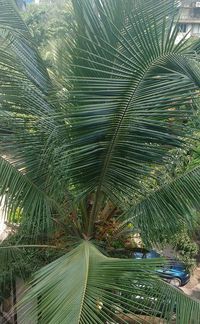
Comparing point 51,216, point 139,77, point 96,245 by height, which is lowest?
point 96,245

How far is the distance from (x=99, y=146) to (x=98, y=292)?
991 mm

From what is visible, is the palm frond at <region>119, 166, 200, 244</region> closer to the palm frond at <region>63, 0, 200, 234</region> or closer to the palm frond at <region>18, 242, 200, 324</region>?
the palm frond at <region>63, 0, 200, 234</region>

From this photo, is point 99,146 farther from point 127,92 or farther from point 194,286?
point 194,286

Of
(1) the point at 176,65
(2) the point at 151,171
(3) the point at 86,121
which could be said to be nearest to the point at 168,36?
(1) the point at 176,65

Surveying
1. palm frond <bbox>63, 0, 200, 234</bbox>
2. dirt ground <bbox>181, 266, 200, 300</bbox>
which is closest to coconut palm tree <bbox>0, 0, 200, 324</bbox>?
palm frond <bbox>63, 0, 200, 234</bbox>

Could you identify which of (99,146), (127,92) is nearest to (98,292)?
(99,146)

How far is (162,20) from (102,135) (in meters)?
0.83

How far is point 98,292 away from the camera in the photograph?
2.26 meters

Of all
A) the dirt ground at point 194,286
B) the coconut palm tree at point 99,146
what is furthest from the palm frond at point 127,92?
the dirt ground at point 194,286

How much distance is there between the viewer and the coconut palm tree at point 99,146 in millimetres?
2467

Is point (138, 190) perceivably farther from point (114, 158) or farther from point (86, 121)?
point (86, 121)

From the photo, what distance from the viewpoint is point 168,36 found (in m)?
2.58

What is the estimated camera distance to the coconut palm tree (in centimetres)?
247

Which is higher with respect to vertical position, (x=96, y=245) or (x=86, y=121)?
(x=86, y=121)
